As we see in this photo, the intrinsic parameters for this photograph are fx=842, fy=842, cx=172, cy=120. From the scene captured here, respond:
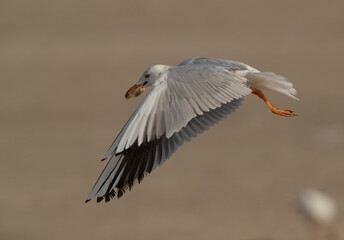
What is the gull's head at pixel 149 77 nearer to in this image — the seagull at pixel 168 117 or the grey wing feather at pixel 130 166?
the seagull at pixel 168 117

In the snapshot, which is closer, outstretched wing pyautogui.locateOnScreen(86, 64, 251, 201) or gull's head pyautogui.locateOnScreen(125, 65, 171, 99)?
outstretched wing pyautogui.locateOnScreen(86, 64, 251, 201)

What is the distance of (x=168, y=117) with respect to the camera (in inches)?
172

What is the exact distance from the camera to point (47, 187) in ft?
33.2

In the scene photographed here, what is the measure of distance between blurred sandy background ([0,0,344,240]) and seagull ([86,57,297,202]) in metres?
3.84

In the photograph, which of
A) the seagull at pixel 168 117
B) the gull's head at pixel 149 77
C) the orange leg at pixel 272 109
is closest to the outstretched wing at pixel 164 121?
the seagull at pixel 168 117

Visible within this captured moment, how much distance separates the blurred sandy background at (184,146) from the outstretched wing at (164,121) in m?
3.94

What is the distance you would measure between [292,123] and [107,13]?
27.8 ft

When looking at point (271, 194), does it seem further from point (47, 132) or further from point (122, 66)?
point (122, 66)

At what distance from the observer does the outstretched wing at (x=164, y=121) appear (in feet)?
14.2

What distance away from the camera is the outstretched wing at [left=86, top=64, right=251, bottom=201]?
4328mm

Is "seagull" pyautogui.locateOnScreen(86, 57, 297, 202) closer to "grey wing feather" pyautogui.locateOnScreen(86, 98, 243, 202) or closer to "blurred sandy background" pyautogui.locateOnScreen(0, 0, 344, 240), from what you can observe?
"grey wing feather" pyautogui.locateOnScreen(86, 98, 243, 202)

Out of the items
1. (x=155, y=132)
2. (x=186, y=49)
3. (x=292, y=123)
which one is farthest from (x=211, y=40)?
(x=155, y=132)

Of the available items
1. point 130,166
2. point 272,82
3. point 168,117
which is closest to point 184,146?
point 272,82

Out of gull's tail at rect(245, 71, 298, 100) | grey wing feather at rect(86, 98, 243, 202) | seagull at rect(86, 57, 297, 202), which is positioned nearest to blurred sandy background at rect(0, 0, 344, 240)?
gull's tail at rect(245, 71, 298, 100)
